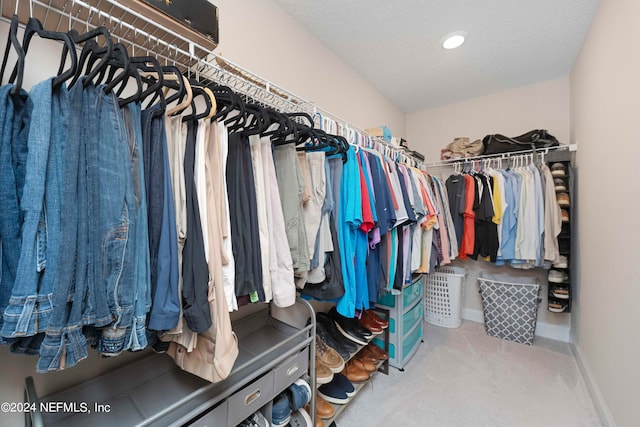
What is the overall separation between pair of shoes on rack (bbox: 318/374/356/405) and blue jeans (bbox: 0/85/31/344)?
1.47 m

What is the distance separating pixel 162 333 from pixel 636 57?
2.19m

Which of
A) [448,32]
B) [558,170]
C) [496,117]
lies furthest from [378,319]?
[496,117]

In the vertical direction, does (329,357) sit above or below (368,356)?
above

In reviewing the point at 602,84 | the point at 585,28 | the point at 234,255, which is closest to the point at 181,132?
the point at 234,255

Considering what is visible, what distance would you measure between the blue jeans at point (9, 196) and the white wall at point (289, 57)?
1.05 metres

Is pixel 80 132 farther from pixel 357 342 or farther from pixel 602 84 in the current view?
pixel 602 84

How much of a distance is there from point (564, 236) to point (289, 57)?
265 cm

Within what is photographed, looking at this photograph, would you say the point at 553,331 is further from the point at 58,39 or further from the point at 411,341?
the point at 58,39

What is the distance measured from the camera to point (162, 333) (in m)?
0.65

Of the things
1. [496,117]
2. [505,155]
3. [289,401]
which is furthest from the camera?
[496,117]

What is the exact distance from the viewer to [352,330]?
68.5 inches

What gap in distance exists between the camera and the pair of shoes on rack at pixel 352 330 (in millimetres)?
1687

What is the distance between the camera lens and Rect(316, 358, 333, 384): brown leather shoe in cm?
133

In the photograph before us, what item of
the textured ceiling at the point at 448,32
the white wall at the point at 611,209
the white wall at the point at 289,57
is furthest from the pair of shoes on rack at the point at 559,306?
the white wall at the point at 289,57
